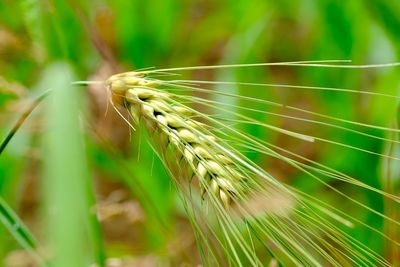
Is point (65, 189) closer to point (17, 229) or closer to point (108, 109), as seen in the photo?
point (17, 229)

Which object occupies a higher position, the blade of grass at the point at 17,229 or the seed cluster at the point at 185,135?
the seed cluster at the point at 185,135

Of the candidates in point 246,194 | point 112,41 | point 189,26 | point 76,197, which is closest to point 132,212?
point 246,194

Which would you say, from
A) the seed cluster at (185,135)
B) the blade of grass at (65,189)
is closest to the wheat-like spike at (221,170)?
the seed cluster at (185,135)

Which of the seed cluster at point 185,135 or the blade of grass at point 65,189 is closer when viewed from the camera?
the blade of grass at point 65,189

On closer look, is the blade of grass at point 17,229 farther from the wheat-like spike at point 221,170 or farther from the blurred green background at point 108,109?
the wheat-like spike at point 221,170

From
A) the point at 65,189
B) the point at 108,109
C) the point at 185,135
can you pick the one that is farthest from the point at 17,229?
the point at 108,109

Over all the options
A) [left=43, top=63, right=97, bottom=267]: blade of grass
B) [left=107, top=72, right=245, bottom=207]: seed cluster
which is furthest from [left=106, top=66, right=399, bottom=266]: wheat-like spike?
Result: [left=43, top=63, right=97, bottom=267]: blade of grass


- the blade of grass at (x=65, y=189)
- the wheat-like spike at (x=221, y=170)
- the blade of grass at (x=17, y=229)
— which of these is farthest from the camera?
the blade of grass at (x=17, y=229)

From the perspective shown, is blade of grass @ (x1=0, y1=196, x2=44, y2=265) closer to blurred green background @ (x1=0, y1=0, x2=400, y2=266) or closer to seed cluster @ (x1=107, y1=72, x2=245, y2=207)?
blurred green background @ (x1=0, y1=0, x2=400, y2=266)
